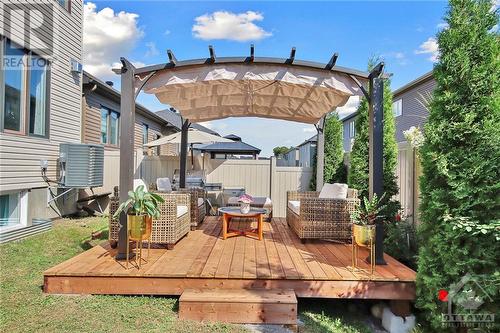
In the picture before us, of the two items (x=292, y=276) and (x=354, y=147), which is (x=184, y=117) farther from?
(x=292, y=276)

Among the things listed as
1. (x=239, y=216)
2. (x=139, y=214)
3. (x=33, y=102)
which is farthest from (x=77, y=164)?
(x=139, y=214)

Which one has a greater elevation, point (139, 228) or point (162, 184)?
point (162, 184)

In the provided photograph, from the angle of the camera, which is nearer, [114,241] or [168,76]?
[168,76]

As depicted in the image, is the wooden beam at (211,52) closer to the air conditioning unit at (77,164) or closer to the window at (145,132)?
the air conditioning unit at (77,164)

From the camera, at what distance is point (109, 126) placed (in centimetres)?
1004

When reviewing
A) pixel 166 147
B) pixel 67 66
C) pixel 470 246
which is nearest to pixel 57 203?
pixel 67 66

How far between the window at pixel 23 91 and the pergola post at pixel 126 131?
2915mm

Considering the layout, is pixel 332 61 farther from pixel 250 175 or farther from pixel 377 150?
pixel 250 175

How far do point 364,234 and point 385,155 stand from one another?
2.58 metres

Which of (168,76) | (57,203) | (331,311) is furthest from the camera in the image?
(57,203)

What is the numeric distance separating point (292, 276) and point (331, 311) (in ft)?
2.23

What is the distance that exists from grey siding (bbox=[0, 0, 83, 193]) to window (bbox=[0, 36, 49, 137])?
15 centimetres

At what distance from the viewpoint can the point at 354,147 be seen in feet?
20.5

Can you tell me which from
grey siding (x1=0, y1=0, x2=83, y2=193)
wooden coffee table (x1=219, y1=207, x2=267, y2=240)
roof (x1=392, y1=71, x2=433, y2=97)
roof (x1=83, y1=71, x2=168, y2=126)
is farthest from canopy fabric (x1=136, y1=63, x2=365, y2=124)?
roof (x1=392, y1=71, x2=433, y2=97)
